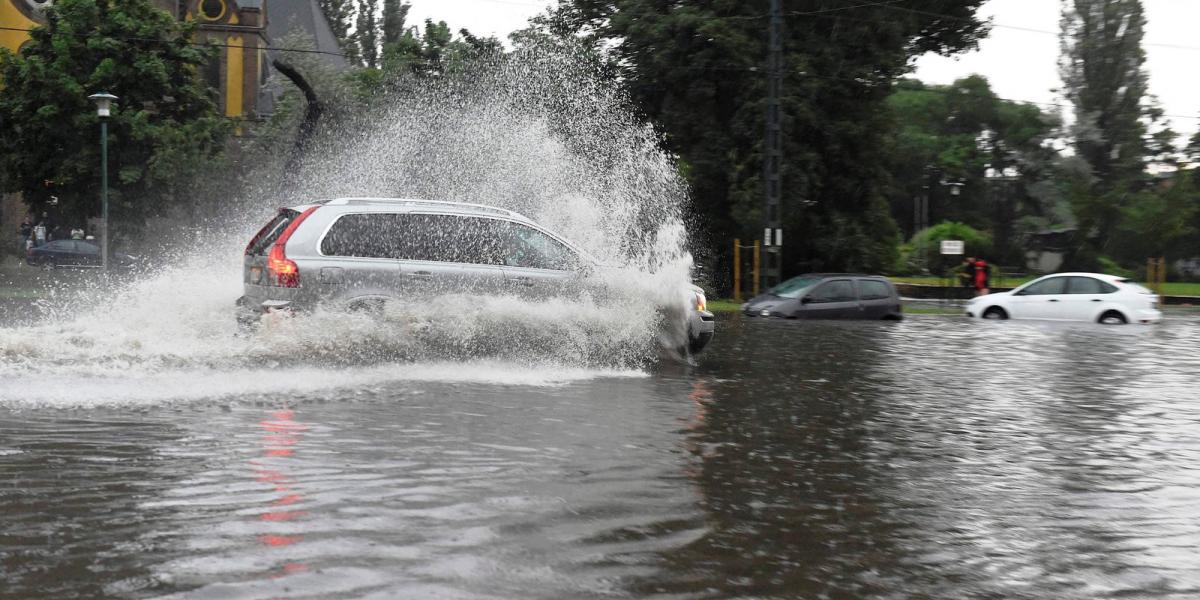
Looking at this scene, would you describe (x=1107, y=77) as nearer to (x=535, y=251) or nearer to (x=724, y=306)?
(x=724, y=306)

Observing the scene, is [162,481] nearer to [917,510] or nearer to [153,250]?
[917,510]

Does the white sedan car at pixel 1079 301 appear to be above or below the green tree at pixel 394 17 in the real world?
below

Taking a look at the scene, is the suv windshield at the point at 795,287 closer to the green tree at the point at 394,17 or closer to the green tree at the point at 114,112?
the green tree at the point at 114,112

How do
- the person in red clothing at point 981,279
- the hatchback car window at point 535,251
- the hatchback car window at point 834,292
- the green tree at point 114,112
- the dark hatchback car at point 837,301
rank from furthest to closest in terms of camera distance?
the person in red clothing at point 981,279 → the green tree at point 114,112 → the hatchback car window at point 834,292 → the dark hatchback car at point 837,301 → the hatchback car window at point 535,251

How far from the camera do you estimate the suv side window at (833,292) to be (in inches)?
1131

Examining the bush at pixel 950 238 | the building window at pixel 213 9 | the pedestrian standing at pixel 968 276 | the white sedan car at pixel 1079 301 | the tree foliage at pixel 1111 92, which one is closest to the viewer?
the white sedan car at pixel 1079 301

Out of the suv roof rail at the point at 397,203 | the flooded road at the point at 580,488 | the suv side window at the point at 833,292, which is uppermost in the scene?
the suv roof rail at the point at 397,203

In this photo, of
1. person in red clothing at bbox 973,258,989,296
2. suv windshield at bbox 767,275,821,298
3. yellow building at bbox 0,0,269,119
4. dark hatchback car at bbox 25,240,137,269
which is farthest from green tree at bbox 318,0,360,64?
suv windshield at bbox 767,275,821,298

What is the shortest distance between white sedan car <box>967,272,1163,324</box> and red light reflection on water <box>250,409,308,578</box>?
74.8 ft

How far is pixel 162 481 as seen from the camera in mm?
6809

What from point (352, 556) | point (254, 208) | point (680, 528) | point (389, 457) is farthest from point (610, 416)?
point (254, 208)

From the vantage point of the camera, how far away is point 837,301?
2877 centimetres

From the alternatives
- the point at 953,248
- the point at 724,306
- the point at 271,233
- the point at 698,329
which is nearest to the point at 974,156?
the point at 953,248

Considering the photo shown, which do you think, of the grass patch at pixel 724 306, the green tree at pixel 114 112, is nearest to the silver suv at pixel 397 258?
the grass patch at pixel 724 306
